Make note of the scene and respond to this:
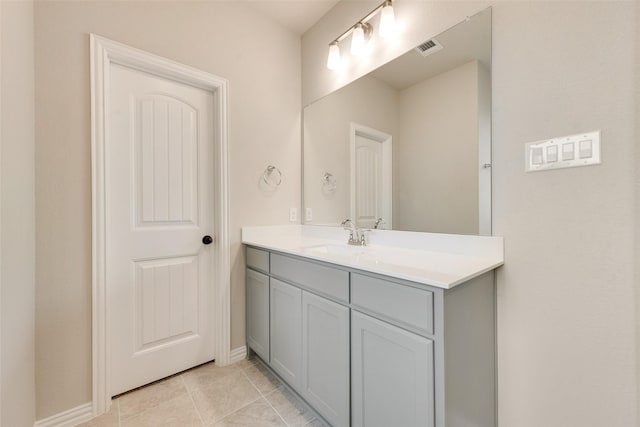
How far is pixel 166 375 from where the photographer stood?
5.52 feet

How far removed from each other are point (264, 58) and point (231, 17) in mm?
329

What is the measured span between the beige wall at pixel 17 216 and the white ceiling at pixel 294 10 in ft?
4.37

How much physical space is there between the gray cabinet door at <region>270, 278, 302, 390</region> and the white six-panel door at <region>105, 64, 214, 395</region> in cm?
55

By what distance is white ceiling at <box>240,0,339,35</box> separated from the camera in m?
1.92

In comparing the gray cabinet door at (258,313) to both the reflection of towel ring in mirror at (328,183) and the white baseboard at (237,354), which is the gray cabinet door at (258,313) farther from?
the reflection of towel ring in mirror at (328,183)

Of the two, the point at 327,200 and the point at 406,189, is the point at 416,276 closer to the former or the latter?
the point at 406,189

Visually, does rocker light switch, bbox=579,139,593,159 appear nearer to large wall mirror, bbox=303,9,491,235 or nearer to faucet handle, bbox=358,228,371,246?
large wall mirror, bbox=303,9,491,235

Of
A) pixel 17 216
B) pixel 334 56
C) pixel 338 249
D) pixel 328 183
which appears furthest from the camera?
pixel 328 183

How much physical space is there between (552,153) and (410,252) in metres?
0.74

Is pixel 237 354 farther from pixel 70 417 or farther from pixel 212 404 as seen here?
pixel 70 417

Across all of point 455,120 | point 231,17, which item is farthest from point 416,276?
point 231,17

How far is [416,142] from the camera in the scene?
4.96 ft

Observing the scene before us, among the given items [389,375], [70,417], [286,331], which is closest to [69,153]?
[70,417]

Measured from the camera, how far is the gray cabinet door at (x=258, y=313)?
1.70 m
